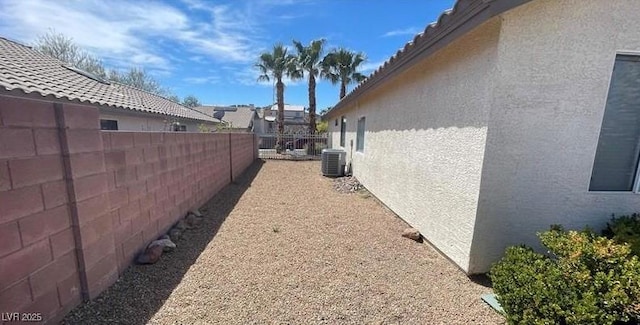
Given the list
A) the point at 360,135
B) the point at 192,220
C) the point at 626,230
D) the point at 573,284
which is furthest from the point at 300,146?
the point at 573,284

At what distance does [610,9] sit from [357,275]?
13.1ft

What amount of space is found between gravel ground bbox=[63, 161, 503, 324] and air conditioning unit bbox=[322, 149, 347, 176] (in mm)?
5928

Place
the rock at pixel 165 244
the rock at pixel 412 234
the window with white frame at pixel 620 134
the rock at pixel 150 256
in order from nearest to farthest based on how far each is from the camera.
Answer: the window with white frame at pixel 620 134 → the rock at pixel 150 256 → the rock at pixel 165 244 → the rock at pixel 412 234

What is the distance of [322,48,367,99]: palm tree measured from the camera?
67.5ft

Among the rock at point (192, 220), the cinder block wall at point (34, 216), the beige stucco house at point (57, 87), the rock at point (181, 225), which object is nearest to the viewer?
the cinder block wall at point (34, 216)

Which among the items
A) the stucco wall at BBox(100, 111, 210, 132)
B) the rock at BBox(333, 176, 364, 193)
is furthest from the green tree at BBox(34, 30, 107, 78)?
the rock at BBox(333, 176, 364, 193)

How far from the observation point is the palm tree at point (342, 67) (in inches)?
810

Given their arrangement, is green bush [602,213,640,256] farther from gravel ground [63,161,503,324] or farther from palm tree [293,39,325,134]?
palm tree [293,39,325,134]

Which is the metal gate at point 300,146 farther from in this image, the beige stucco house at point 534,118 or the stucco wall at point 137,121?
the beige stucco house at point 534,118

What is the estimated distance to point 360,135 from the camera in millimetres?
9625

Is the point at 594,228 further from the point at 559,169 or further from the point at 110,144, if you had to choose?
the point at 110,144

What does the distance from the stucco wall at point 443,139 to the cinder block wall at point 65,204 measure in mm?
4105

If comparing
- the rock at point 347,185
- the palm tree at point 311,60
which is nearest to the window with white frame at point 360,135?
the rock at point 347,185

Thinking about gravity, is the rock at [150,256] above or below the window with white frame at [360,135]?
below
